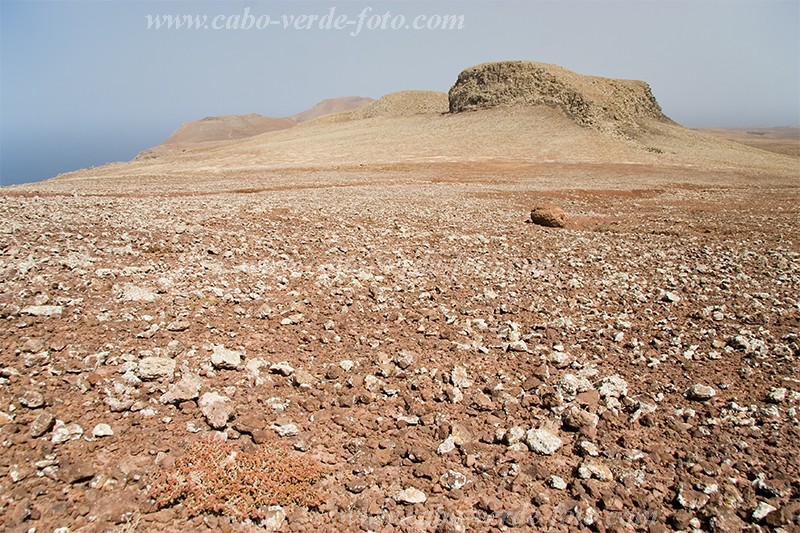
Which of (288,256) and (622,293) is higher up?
(288,256)

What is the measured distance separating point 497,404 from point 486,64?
275 ft

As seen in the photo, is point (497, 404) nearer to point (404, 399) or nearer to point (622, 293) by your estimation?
point (404, 399)

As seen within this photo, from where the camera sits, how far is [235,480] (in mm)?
4375

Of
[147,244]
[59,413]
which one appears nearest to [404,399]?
[59,413]

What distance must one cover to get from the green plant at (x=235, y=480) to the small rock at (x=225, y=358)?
1.33 meters

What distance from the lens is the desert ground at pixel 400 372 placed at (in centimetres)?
427

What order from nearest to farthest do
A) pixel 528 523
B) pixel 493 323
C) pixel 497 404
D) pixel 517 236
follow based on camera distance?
1. pixel 528 523
2. pixel 497 404
3. pixel 493 323
4. pixel 517 236

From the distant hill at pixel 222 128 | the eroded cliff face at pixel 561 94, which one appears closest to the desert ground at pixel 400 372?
the eroded cliff face at pixel 561 94

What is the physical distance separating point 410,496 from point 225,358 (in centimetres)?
324

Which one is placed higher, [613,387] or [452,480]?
[613,387]

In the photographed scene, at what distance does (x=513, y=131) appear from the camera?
61.0m

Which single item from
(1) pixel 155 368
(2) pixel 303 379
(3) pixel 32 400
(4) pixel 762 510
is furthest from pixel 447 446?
(3) pixel 32 400

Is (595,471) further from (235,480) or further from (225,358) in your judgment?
(225,358)

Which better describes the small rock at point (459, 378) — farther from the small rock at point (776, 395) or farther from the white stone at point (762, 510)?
the small rock at point (776, 395)
